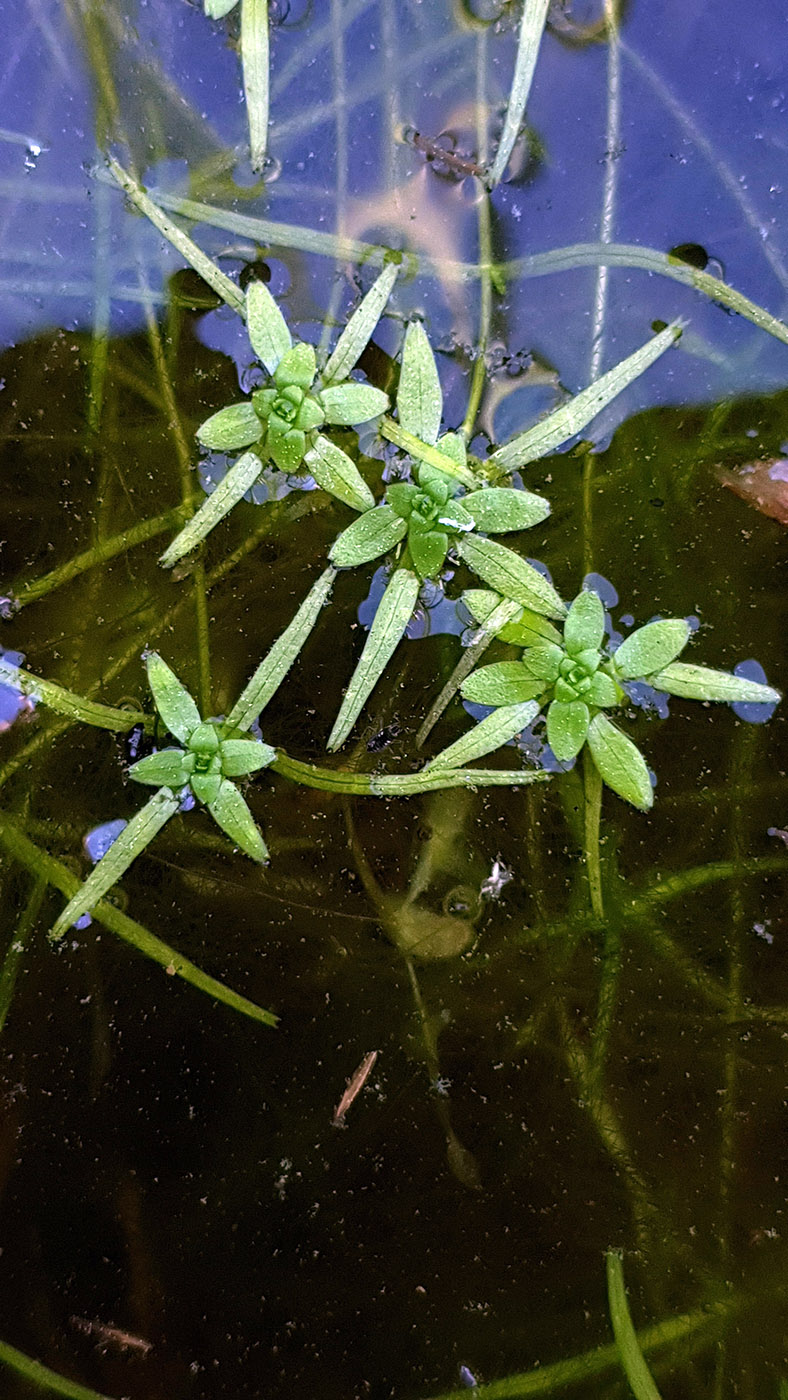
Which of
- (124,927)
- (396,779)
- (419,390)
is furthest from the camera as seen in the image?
(124,927)

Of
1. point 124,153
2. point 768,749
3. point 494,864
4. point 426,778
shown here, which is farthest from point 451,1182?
point 124,153

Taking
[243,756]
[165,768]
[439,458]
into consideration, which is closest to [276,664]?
[243,756]

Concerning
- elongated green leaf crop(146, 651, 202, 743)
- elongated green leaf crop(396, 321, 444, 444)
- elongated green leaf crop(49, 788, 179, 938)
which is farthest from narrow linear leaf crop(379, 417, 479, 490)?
elongated green leaf crop(49, 788, 179, 938)

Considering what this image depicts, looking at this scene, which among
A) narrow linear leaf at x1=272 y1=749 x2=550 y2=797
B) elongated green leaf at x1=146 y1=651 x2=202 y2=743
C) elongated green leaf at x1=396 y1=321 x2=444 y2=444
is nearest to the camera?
elongated green leaf at x1=396 y1=321 x2=444 y2=444

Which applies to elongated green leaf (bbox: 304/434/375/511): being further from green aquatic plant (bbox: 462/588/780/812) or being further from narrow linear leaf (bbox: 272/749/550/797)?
narrow linear leaf (bbox: 272/749/550/797)

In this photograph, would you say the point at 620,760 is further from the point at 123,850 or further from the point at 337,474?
the point at 123,850

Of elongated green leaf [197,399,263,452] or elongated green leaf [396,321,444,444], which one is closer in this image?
elongated green leaf [396,321,444,444]
